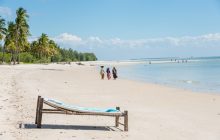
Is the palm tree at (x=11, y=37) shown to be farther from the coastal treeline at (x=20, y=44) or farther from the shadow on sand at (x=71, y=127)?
the shadow on sand at (x=71, y=127)

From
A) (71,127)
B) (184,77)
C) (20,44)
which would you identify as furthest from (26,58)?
(71,127)

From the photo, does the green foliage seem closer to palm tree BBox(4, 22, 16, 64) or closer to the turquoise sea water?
palm tree BBox(4, 22, 16, 64)

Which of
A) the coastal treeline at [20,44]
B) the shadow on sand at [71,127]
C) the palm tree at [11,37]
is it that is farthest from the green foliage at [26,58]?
the shadow on sand at [71,127]

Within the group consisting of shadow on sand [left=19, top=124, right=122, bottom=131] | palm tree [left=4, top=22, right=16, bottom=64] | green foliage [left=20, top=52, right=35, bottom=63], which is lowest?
shadow on sand [left=19, top=124, right=122, bottom=131]

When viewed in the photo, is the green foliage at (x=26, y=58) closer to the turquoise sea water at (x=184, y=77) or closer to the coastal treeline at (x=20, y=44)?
the coastal treeline at (x=20, y=44)

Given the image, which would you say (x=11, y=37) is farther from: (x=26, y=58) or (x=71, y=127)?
(x=71, y=127)

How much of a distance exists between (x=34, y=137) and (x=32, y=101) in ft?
21.5

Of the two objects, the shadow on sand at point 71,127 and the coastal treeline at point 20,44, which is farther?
the coastal treeline at point 20,44

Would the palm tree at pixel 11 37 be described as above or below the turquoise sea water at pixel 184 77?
above

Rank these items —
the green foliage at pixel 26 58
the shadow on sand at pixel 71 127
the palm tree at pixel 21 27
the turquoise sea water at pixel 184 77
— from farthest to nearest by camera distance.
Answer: the green foliage at pixel 26 58, the palm tree at pixel 21 27, the turquoise sea water at pixel 184 77, the shadow on sand at pixel 71 127

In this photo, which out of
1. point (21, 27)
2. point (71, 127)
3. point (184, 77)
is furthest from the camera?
point (21, 27)

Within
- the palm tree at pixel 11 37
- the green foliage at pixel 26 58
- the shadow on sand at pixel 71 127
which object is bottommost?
the shadow on sand at pixel 71 127

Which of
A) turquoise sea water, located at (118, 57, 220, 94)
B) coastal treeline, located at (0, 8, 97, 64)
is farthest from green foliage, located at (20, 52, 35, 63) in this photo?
turquoise sea water, located at (118, 57, 220, 94)

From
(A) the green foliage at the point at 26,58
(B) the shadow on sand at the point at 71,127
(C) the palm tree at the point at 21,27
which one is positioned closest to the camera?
(B) the shadow on sand at the point at 71,127
